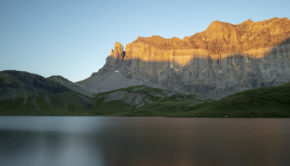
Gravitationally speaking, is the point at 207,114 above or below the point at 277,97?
below

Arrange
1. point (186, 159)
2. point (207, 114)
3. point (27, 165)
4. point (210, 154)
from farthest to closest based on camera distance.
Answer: point (207, 114)
point (210, 154)
point (186, 159)
point (27, 165)

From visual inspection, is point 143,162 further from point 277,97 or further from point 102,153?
point 277,97

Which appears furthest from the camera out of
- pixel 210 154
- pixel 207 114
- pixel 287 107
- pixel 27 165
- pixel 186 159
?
pixel 207 114

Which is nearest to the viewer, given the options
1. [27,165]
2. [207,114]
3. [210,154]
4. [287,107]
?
[27,165]

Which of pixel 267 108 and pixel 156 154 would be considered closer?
pixel 156 154

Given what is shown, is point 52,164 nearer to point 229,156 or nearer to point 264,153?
point 229,156

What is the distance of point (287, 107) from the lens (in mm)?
172625

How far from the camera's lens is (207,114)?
18475 cm

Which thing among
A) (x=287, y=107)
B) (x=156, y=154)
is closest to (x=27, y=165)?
(x=156, y=154)

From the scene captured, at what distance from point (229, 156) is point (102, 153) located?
1429 cm

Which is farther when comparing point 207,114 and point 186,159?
point 207,114

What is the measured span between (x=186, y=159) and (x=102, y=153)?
10056 mm

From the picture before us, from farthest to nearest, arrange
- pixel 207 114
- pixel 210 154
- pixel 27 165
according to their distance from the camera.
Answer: pixel 207 114, pixel 210 154, pixel 27 165

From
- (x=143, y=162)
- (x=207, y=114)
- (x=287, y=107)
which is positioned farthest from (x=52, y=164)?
(x=287, y=107)
